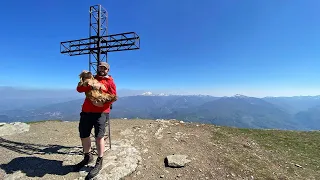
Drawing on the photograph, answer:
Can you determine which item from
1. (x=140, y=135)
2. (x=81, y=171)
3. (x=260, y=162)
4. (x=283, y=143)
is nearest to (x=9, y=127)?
(x=140, y=135)

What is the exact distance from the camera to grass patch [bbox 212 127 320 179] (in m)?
8.62

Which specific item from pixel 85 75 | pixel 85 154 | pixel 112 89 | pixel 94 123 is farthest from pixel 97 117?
pixel 85 154

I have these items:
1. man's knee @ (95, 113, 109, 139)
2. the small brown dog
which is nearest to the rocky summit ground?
man's knee @ (95, 113, 109, 139)

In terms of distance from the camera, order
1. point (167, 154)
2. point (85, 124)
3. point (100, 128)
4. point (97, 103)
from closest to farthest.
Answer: point (97, 103) < point (100, 128) < point (85, 124) < point (167, 154)

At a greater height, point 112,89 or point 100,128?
point 112,89

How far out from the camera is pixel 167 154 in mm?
9609

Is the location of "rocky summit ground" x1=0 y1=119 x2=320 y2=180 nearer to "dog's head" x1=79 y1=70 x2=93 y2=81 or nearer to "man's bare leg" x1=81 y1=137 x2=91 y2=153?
"man's bare leg" x1=81 y1=137 x2=91 y2=153

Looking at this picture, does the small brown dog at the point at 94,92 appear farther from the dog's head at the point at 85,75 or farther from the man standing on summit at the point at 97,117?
the man standing on summit at the point at 97,117

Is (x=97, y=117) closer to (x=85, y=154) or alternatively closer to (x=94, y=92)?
(x=94, y=92)

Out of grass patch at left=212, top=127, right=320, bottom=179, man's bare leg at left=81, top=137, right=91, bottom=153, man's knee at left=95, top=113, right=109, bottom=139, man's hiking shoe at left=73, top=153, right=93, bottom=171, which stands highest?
man's knee at left=95, top=113, right=109, bottom=139

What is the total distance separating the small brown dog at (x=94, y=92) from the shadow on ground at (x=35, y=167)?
283 centimetres

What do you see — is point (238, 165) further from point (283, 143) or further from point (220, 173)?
point (283, 143)

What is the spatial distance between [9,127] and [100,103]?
1104 cm

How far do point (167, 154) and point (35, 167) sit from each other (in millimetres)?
5112
